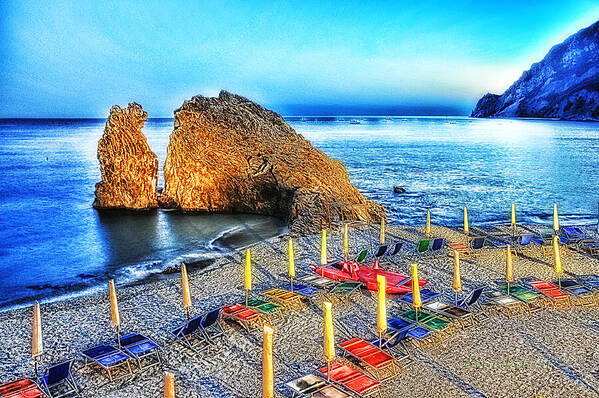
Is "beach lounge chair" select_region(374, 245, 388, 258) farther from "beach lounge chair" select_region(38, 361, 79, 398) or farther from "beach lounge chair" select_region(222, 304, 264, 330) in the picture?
"beach lounge chair" select_region(38, 361, 79, 398)

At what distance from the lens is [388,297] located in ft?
46.3

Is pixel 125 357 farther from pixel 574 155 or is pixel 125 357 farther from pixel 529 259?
pixel 574 155

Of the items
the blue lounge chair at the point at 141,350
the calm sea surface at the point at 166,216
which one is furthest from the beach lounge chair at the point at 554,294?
the calm sea surface at the point at 166,216

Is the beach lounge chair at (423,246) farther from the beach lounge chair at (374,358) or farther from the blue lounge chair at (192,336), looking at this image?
the blue lounge chair at (192,336)

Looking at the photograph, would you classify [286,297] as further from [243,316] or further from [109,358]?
[109,358]

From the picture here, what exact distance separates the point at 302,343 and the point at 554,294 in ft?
23.3

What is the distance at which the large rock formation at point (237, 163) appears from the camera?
27.7m

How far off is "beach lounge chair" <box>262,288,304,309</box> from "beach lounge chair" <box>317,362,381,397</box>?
413cm

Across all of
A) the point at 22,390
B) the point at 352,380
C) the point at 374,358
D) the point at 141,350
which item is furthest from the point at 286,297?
the point at 22,390

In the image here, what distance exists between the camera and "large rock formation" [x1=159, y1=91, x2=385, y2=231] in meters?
27.7

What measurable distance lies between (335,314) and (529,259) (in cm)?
882

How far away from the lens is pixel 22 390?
28.9 ft

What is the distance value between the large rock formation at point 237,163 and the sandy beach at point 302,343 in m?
11.2

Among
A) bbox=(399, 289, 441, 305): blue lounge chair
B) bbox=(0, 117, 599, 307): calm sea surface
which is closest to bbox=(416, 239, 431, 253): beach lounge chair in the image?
bbox=(399, 289, 441, 305): blue lounge chair
